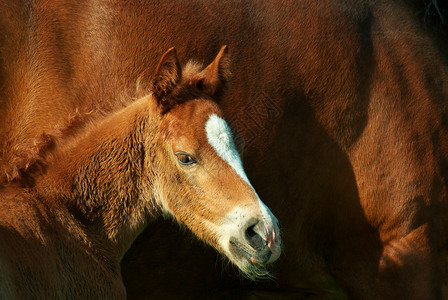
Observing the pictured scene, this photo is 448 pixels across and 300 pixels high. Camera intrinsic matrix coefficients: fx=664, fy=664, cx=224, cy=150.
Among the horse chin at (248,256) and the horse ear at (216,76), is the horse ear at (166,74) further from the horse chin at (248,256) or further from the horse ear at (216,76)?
the horse chin at (248,256)

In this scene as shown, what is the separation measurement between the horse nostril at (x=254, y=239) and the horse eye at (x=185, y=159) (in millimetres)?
479

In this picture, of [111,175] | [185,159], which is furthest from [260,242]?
[111,175]

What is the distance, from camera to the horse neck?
3.66m

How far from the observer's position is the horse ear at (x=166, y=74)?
142 inches

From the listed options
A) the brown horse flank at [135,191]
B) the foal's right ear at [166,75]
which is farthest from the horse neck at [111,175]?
the foal's right ear at [166,75]

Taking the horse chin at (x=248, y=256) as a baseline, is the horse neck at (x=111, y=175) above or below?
above

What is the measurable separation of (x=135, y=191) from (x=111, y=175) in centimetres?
16

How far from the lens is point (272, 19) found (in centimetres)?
462

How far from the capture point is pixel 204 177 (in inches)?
139

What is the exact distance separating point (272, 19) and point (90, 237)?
201 centimetres

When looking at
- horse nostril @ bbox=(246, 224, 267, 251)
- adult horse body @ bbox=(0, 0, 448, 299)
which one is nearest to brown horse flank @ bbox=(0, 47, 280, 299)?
horse nostril @ bbox=(246, 224, 267, 251)

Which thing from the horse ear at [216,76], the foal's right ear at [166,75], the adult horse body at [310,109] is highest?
the foal's right ear at [166,75]

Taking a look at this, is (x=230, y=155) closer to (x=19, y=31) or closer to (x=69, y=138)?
(x=69, y=138)

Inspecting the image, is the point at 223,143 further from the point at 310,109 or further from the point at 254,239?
the point at 310,109
